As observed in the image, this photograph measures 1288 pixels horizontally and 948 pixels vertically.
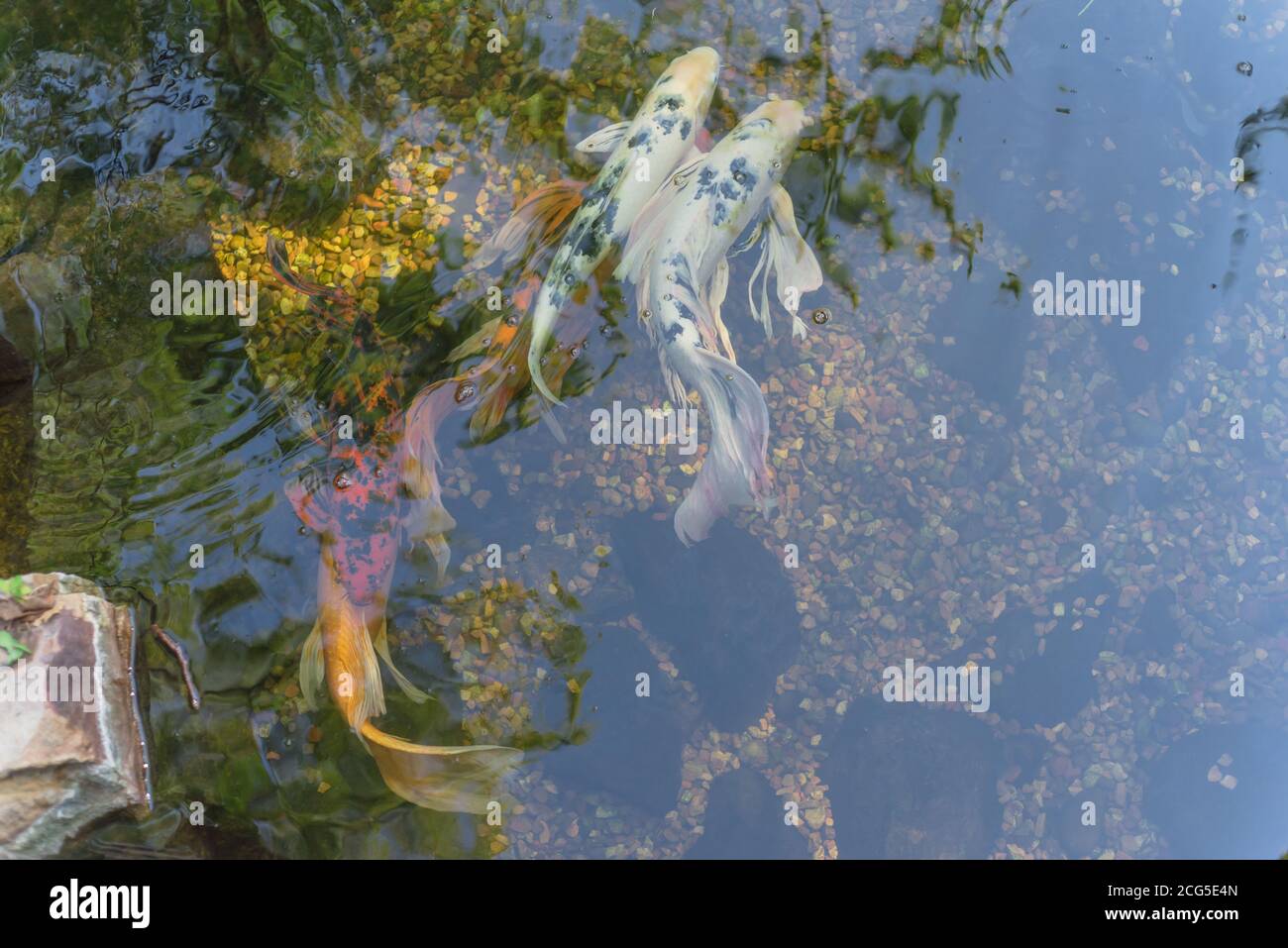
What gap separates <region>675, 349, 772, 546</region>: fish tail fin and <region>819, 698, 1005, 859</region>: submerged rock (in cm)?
116

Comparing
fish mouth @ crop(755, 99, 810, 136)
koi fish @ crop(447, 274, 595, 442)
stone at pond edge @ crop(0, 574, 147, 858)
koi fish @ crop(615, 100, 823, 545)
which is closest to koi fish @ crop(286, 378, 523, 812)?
koi fish @ crop(447, 274, 595, 442)

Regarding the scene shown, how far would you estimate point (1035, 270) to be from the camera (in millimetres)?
4680

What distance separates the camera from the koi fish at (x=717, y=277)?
4473 millimetres

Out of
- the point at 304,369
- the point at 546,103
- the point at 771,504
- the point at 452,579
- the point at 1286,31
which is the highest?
the point at 1286,31

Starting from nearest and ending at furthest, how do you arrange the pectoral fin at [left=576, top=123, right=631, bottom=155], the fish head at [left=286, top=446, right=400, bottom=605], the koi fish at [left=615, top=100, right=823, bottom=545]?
the fish head at [left=286, top=446, right=400, bottom=605] → the koi fish at [left=615, top=100, right=823, bottom=545] → the pectoral fin at [left=576, top=123, right=631, bottom=155]

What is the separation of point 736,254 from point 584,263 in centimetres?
80

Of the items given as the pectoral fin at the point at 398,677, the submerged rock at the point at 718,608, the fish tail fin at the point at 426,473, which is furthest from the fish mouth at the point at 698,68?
the pectoral fin at the point at 398,677

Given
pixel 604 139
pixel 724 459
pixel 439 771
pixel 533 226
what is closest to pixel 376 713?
pixel 439 771

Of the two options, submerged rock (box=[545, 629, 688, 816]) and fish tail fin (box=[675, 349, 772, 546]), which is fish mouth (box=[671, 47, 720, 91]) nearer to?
fish tail fin (box=[675, 349, 772, 546])

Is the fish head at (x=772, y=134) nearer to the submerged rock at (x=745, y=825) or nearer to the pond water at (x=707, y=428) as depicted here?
the pond water at (x=707, y=428)

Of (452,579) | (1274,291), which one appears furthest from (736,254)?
(1274,291)

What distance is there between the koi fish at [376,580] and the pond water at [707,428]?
0.08 meters

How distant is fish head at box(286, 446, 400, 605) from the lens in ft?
14.3

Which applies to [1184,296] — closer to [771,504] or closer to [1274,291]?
[1274,291]
